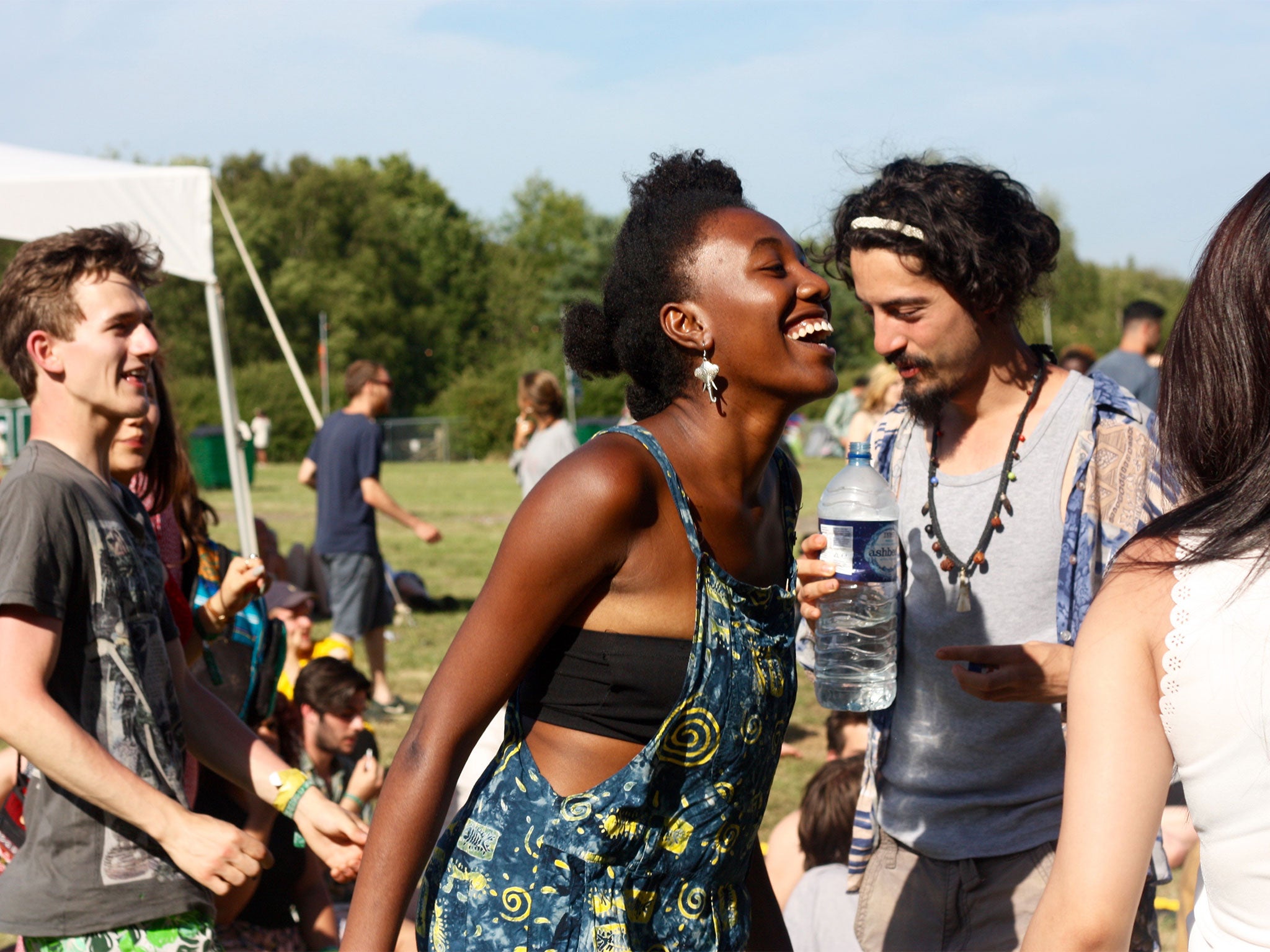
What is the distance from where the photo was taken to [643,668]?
6.32ft

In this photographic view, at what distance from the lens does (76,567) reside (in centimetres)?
254

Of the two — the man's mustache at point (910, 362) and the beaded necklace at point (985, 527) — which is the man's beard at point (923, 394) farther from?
the beaded necklace at point (985, 527)

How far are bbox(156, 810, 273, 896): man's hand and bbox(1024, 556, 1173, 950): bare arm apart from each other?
161 cm

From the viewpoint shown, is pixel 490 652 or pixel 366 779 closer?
pixel 490 652

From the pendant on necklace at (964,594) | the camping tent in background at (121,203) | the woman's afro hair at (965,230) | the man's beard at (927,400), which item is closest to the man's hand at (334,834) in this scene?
the pendant on necklace at (964,594)

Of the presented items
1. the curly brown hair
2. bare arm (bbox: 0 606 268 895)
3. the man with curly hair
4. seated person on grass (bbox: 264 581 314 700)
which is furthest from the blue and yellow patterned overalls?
seated person on grass (bbox: 264 581 314 700)

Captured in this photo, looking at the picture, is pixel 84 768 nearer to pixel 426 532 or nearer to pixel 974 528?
pixel 974 528

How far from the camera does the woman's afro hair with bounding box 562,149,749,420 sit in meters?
2.17

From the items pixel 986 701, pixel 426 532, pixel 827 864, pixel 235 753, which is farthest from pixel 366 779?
pixel 426 532

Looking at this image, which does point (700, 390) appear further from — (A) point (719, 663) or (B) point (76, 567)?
(B) point (76, 567)

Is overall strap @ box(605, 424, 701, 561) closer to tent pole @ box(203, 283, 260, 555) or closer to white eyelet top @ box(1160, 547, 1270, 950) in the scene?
white eyelet top @ box(1160, 547, 1270, 950)

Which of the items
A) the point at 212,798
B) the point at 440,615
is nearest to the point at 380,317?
the point at 440,615

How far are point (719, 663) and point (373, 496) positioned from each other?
7702 millimetres

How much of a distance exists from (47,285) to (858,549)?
6.42 feet
